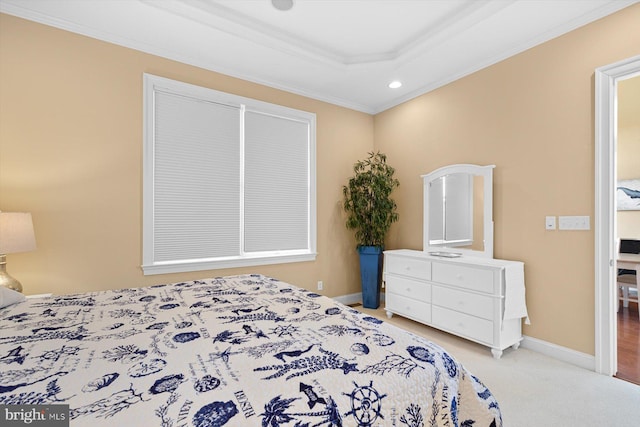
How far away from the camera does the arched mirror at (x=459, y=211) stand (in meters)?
3.06

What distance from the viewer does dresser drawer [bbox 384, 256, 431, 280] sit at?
10.4 feet

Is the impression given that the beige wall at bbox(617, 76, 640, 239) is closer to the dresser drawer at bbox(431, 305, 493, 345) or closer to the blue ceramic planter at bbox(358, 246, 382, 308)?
the dresser drawer at bbox(431, 305, 493, 345)

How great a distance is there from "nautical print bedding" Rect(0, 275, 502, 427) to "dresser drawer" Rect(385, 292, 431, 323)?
6.48 ft

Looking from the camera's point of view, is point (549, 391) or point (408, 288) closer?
point (549, 391)

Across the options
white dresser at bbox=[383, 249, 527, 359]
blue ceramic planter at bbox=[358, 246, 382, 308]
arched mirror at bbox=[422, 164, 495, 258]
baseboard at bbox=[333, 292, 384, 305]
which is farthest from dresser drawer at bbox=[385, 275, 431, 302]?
baseboard at bbox=[333, 292, 384, 305]

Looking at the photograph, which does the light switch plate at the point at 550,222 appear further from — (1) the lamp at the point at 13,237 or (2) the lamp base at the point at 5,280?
(2) the lamp base at the point at 5,280

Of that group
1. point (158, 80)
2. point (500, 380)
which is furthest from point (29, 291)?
point (500, 380)

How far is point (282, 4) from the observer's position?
95.1 inches

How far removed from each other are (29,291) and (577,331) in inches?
174

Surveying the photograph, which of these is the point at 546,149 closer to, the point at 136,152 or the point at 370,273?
the point at 370,273

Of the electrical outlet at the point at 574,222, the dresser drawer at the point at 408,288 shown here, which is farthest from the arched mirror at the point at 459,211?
the electrical outlet at the point at 574,222

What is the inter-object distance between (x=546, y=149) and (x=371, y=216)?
6.31 ft

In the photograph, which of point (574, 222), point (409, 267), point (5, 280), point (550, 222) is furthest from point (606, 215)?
point (5, 280)

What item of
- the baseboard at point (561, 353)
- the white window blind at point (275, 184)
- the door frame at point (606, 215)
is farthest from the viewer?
the white window blind at point (275, 184)
